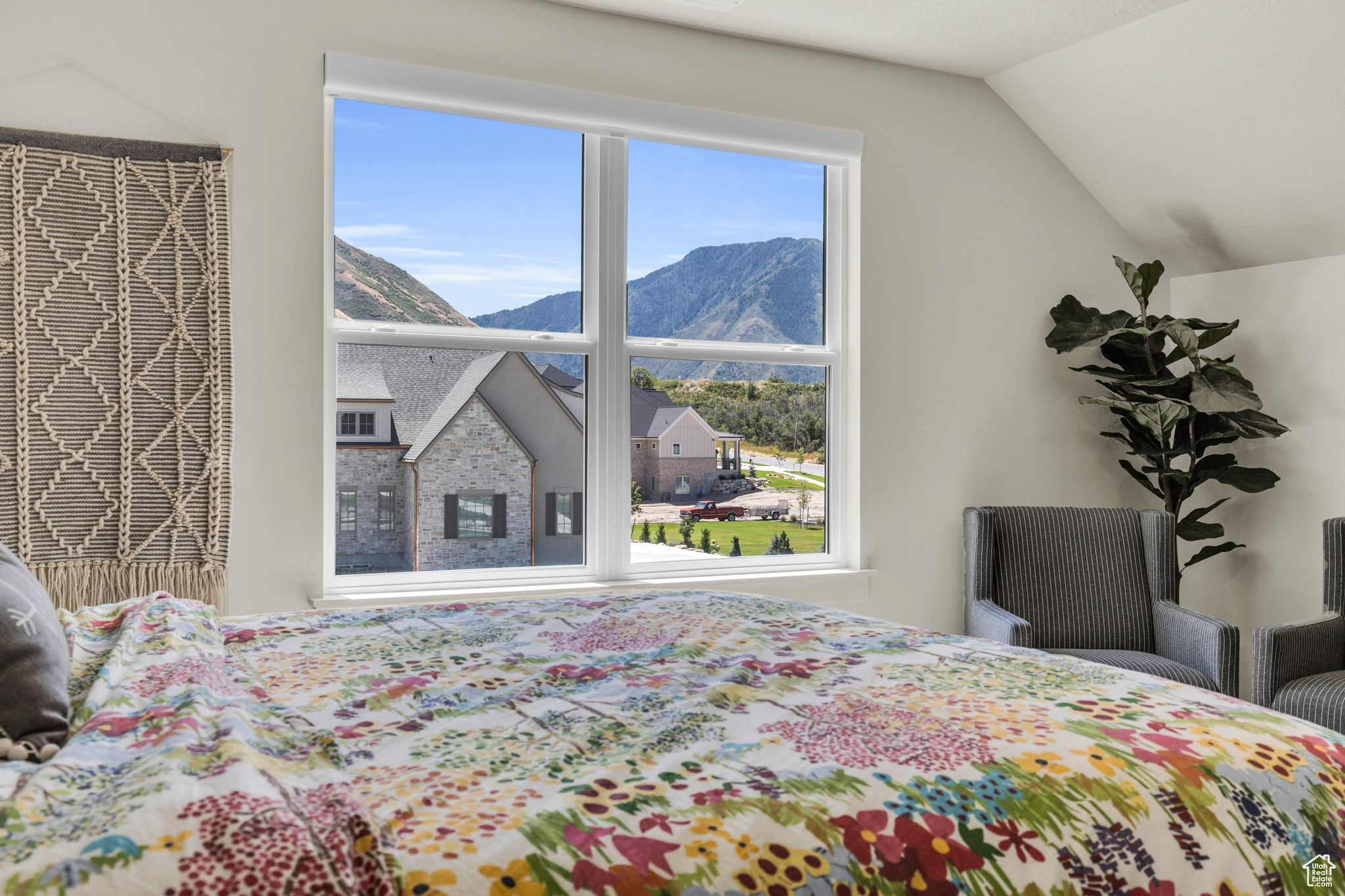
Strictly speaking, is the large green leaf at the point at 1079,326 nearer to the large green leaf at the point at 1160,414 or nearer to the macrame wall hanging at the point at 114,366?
the large green leaf at the point at 1160,414

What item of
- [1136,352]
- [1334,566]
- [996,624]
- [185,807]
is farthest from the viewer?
[1136,352]

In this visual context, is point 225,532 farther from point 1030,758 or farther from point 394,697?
point 1030,758

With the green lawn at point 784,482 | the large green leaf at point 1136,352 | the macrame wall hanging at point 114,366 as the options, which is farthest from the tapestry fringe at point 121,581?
the large green leaf at point 1136,352

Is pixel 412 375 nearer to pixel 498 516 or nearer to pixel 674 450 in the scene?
pixel 498 516

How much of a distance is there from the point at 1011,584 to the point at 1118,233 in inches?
69.2

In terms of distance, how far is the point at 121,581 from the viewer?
8.08ft

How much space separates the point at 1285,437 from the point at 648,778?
3.59 metres

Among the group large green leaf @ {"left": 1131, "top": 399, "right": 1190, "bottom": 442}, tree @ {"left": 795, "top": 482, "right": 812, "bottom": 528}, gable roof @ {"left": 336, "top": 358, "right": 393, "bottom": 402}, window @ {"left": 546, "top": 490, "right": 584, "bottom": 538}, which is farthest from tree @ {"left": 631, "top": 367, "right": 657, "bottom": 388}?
large green leaf @ {"left": 1131, "top": 399, "right": 1190, "bottom": 442}

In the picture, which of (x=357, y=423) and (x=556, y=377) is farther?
(x=556, y=377)

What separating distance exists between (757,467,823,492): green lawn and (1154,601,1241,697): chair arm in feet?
4.05

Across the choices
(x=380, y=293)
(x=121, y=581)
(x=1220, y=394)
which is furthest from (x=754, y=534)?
(x=121, y=581)

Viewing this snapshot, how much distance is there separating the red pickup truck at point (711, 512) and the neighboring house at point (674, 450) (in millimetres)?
46

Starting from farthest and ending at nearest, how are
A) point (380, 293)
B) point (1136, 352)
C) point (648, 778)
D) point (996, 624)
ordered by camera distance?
point (1136, 352), point (380, 293), point (996, 624), point (648, 778)

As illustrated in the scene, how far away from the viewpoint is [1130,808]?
0.99m
